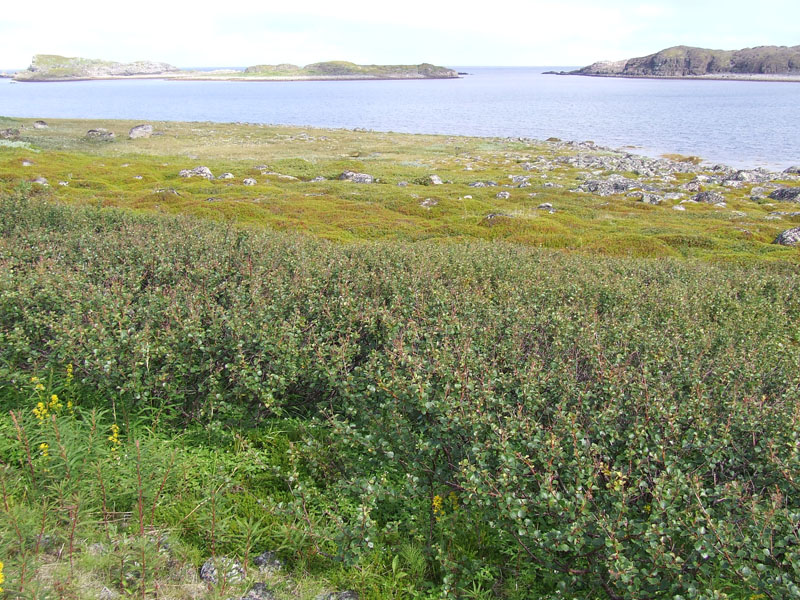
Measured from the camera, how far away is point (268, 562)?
17.8 ft

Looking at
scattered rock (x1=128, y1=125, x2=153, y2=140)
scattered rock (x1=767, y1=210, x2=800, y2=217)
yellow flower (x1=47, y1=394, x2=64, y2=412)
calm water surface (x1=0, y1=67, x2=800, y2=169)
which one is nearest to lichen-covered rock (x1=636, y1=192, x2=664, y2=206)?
scattered rock (x1=767, y1=210, x2=800, y2=217)

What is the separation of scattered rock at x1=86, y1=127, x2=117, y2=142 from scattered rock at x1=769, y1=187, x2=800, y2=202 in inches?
3441

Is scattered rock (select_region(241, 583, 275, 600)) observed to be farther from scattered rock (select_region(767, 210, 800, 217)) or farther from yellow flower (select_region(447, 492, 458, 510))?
scattered rock (select_region(767, 210, 800, 217))

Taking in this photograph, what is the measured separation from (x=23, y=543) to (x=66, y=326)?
3.63 meters

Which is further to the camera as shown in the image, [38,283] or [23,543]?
[38,283]

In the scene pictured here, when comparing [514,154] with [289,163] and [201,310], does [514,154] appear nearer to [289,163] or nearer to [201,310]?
[289,163]

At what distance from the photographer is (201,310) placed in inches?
336

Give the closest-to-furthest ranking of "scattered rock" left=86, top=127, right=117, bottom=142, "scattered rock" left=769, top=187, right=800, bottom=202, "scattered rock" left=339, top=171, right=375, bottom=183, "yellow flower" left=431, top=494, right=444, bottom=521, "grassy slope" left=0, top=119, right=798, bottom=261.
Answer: "yellow flower" left=431, top=494, right=444, bottom=521
"grassy slope" left=0, top=119, right=798, bottom=261
"scattered rock" left=769, top=187, right=800, bottom=202
"scattered rock" left=339, top=171, right=375, bottom=183
"scattered rock" left=86, top=127, right=117, bottom=142

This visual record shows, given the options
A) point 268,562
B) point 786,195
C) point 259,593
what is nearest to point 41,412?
point 268,562

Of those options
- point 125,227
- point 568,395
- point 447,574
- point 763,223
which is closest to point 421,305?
point 568,395

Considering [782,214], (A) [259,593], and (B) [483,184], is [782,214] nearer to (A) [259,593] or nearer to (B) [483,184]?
(B) [483,184]

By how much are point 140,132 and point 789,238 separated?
3611 inches

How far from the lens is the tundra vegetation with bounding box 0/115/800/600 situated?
16.0 ft

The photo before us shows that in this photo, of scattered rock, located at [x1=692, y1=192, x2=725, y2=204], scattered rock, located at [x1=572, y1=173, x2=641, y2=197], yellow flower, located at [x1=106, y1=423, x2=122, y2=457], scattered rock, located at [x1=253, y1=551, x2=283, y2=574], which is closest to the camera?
scattered rock, located at [x1=253, y1=551, x2=283, y2=574]
